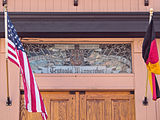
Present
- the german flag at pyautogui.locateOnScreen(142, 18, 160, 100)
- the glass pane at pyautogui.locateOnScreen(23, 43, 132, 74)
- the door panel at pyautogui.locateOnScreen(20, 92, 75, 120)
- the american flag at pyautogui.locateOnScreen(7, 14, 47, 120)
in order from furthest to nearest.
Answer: the glass pane at pyautogui.locateOnScreen(23, 43, 132, 74), the door panel at pyautogui.locateOnScreen(20, 92, 75, 120), the german flag at pyautogui.locateOnScreen(142, 18, 160, 100), the american flag at pyautogui.locateOnScreen(7, 14, 47, 120)

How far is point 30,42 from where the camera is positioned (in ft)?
31.1

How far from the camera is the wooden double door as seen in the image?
9188mm

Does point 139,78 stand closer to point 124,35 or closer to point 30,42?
point 124,35

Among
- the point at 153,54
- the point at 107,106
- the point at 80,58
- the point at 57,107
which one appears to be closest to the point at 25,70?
the point at 57,107

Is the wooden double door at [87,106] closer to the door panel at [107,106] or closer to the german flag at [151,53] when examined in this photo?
the door panel at [107,106]

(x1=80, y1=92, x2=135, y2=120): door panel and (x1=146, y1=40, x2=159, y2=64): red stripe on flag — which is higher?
(x1=146, y1=40, x2=159, y2=64): red stripe on flag

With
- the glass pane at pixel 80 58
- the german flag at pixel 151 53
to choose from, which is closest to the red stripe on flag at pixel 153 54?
the german flag at pixel 151 53

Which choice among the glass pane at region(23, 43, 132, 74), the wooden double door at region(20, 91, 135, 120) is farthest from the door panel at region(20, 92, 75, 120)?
the glass pane at region(23, 43, 132, 74)

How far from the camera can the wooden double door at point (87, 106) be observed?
30.1ft

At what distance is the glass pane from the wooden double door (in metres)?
0.52

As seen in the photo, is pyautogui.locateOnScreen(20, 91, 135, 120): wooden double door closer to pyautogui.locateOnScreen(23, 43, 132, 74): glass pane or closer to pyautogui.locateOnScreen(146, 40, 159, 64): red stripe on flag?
pyautogui.locateOnScreen(23, 43, 132, 74): glass pane

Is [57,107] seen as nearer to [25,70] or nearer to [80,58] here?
[80,58]

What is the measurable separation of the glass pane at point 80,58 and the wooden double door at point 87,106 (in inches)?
20.5

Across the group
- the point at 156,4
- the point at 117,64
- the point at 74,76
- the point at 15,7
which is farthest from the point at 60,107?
the point at 156,4
